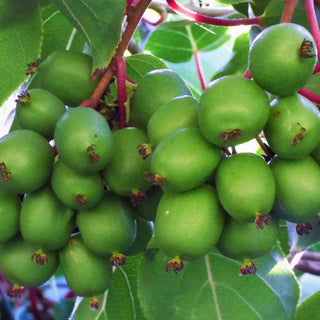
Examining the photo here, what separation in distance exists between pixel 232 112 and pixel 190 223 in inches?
9.1

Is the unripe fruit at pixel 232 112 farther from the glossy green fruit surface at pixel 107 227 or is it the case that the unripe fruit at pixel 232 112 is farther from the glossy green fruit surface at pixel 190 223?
the glossy green fruit surface at pixel 107 227

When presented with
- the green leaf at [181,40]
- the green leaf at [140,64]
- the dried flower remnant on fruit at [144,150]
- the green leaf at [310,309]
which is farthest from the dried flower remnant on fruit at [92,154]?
the green leaf at [181,40]

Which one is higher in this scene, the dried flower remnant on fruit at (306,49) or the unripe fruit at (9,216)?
the dried flower remnant on fruit at (306,49)

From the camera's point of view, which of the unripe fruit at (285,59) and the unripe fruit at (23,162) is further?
the unripe fruit at (23,162)

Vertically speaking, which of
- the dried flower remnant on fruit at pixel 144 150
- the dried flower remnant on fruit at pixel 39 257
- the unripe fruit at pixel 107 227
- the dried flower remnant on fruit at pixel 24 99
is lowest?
the dried flower remnant on fruit at pixel 39 257

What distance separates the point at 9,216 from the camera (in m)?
1.25

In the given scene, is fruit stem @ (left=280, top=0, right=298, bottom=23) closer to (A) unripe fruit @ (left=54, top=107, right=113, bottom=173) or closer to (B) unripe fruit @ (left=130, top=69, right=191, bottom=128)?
(B) unripe fruit @ (left=130, top=69, right=191, bottom=128)

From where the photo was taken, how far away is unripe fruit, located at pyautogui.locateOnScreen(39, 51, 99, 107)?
4.42 ft

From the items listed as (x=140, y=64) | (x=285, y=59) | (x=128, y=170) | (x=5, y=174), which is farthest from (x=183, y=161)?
(x=140, y=64)

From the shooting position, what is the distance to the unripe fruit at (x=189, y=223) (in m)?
1.07

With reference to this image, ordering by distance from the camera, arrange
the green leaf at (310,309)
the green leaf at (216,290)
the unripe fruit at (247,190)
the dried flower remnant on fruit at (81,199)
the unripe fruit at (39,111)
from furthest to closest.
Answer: the green leaf at (310,309), the green leaf at (216,290), the unripe fruit at (39,111), the dried flower remnant on fruit at (81,199), the unripe fruit at (247,190)

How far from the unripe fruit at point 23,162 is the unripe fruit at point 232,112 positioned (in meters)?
0.37

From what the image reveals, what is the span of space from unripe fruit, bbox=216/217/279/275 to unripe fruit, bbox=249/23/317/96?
283mm

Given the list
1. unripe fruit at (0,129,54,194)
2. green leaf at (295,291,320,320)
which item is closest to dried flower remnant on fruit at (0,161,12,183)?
unripe fruit at (0,129,54,194)
